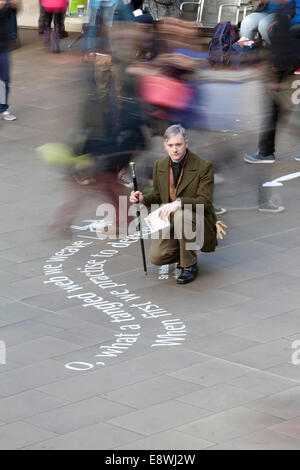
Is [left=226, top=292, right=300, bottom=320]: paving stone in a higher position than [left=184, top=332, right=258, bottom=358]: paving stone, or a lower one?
higher

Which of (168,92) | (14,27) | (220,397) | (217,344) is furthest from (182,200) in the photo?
(14,27)

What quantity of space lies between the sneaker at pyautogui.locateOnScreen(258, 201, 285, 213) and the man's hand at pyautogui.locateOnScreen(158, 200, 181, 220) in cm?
224

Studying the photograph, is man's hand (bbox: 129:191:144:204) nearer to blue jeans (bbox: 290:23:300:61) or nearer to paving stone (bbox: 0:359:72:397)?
paving stone (bbox: 0:359:72:397)

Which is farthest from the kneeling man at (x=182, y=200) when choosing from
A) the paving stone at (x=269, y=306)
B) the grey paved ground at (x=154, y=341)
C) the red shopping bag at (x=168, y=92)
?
the red shopping bag at (x=168, y=92)

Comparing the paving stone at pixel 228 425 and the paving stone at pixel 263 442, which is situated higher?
the paving stone at pixel 263 442

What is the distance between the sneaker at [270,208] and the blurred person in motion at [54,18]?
8.84m

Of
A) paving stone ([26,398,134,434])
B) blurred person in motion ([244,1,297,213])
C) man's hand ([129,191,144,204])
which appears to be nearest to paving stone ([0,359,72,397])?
paving stone ([26,398,134,434])

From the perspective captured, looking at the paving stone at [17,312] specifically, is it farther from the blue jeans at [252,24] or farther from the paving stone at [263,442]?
the blue jeans at [252,24]

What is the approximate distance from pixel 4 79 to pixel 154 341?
7803 mm

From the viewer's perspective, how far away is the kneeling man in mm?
8547

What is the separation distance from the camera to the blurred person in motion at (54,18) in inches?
728

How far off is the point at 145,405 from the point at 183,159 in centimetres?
285

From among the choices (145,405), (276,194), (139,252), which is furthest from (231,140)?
(145,405)

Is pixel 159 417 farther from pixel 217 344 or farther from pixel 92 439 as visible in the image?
pixel 217 344
